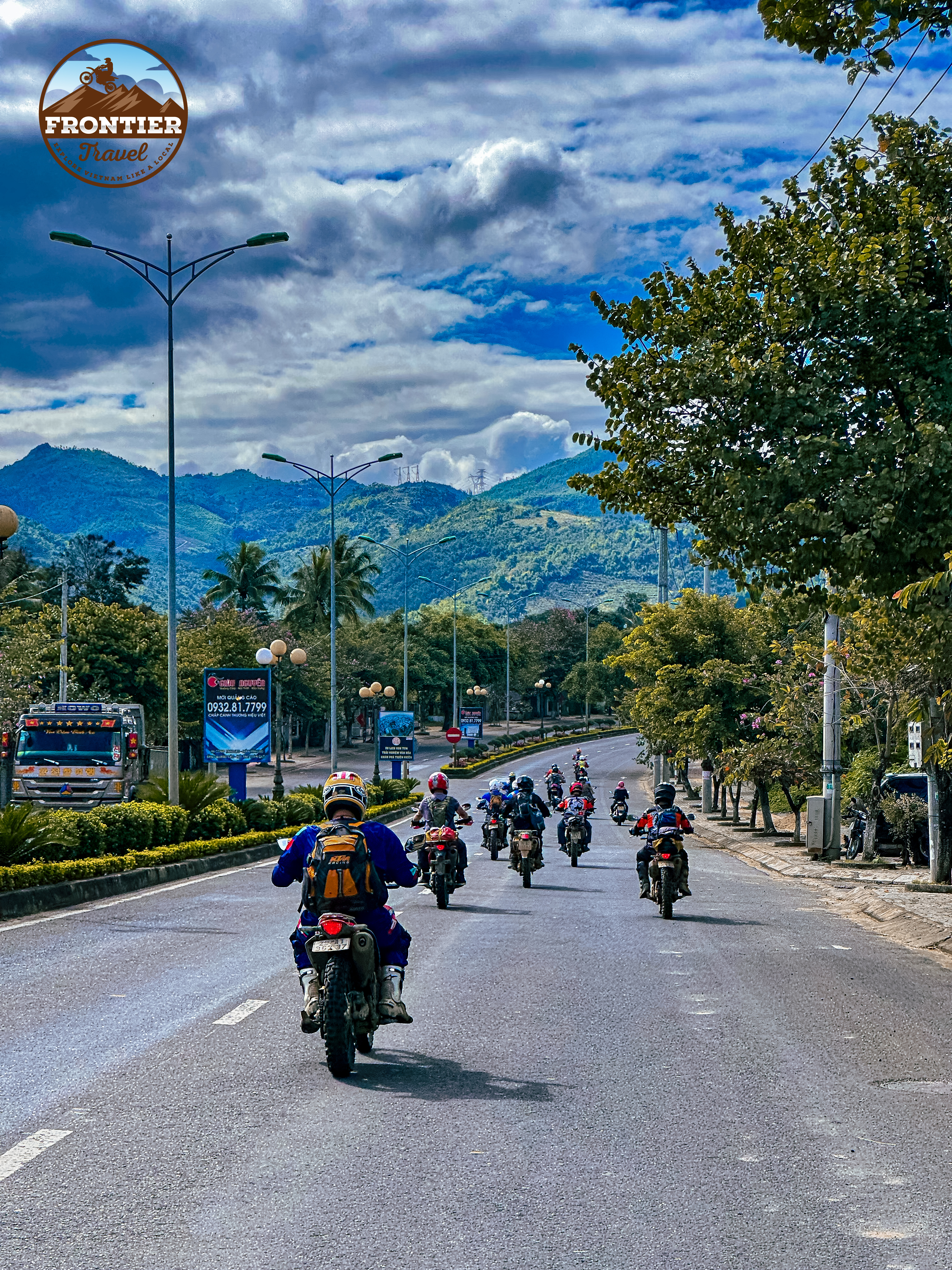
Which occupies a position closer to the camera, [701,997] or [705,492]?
[701,997]

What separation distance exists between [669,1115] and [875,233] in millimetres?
9843

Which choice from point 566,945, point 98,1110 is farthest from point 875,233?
point 98,1110

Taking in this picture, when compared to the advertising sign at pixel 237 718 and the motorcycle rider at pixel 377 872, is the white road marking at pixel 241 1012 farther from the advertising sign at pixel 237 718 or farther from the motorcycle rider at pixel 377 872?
the advertising sign at pixel 237 718

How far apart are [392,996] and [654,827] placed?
967 cm

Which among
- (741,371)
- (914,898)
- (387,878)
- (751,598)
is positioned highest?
(741,371)

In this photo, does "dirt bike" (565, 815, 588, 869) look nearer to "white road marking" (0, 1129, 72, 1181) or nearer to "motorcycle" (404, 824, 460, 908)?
"motorcycle" (404, 824, 460, 908)

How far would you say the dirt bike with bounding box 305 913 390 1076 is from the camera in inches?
296

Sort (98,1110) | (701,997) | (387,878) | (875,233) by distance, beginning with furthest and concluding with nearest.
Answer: (875,233), (701,997), (387,878), (98,1110)

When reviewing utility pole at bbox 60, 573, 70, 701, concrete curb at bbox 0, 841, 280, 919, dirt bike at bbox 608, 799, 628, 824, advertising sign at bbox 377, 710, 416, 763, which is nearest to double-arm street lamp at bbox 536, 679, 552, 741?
advertising sign at bbox 377, 710, 416, 763

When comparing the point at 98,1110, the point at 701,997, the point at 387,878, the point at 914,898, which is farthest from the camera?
the point at 914,898

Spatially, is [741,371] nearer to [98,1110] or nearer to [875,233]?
[875,233]

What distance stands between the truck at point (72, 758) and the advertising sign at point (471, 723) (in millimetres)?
46071

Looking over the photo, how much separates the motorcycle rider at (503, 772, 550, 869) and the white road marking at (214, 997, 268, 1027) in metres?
11.9

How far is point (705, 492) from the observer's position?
13523 millimetres
